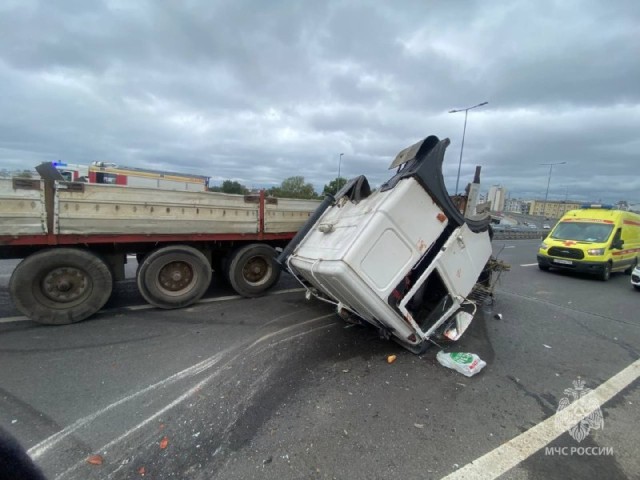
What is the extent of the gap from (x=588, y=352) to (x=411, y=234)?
3.07 m

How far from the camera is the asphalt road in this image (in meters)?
2.34

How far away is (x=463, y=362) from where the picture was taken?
3.69 meters

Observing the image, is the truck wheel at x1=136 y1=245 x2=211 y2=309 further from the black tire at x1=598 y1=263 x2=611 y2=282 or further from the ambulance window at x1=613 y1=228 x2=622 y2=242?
the ambulance window at x1=613 y1=228 x2=622 y2=242

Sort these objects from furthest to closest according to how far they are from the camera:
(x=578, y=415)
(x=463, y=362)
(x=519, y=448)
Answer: (x=463, y=362), (x=578, y=415), (x=519, y=448)

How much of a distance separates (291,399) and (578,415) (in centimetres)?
259

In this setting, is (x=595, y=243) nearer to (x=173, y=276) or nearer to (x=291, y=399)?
(x=291, y=399)

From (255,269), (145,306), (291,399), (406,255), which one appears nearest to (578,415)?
(406,255)

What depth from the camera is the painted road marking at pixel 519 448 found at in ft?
7.47

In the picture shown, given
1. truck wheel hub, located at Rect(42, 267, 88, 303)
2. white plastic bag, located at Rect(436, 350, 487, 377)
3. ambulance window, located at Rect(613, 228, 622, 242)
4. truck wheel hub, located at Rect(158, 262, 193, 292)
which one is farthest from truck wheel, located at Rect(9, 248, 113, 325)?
ambulance window, located at Rect(613, 228, 622, 242)

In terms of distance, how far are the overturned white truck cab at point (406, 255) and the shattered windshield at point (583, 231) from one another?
8172 millimetres

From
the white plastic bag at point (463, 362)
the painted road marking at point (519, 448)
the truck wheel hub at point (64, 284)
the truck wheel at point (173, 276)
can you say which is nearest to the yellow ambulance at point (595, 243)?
the painted road marking at point (519, 448)

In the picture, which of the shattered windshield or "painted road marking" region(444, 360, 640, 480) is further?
the shattered windshield

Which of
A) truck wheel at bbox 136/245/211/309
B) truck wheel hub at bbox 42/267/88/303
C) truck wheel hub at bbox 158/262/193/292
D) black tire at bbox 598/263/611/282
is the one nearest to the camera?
truck wheel hub at bbox 42/267/88/303

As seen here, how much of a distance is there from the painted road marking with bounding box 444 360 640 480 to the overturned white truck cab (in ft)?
4.36
